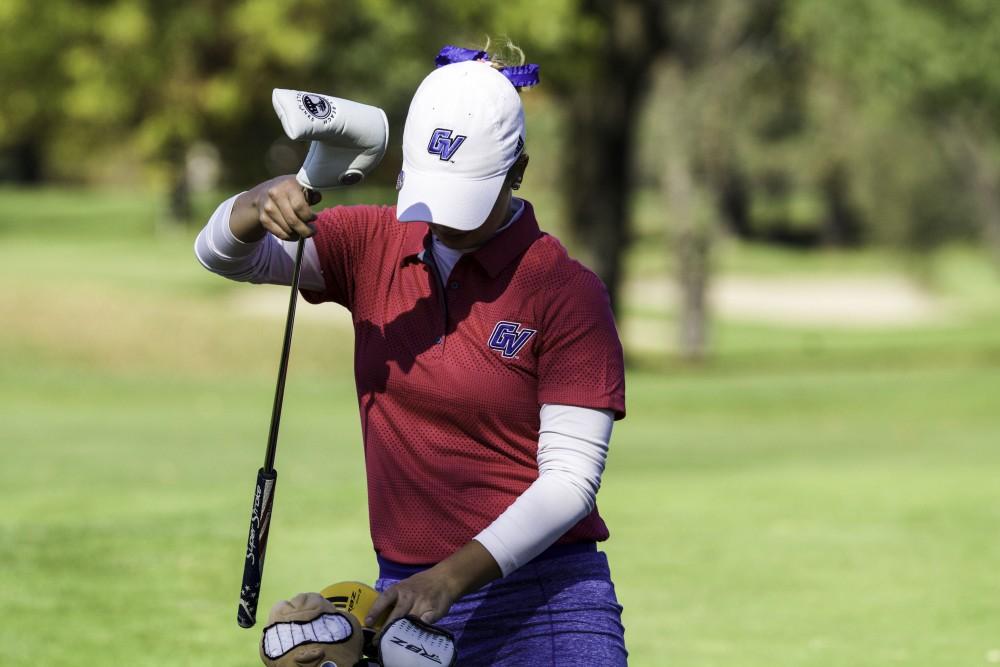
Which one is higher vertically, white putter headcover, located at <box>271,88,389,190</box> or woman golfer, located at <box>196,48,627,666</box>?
white putter headcover, located at <box>271,88,389,190</box>

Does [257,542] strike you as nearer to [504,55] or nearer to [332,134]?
[332,134]

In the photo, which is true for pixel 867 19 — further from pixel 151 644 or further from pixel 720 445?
pixel 151 644

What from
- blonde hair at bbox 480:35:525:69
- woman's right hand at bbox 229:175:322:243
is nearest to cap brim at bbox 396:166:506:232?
woman's right hand at bbox 229:175:322:243

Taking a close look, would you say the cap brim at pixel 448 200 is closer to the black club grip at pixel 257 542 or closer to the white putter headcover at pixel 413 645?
the black club grip at pixel 257 542

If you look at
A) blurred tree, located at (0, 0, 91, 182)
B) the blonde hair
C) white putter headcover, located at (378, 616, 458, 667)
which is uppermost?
blurred tree, located at (0, 0, 91, 182)

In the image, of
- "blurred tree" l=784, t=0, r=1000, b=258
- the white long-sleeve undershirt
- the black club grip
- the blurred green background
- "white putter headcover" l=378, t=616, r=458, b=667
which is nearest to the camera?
"white putter headcover" l=378, t=616, r=458, b=667

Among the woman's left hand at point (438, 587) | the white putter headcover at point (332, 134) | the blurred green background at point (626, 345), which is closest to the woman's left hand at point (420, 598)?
the woman's left hand at point (438, 587)

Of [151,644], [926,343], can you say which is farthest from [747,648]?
[926,343]

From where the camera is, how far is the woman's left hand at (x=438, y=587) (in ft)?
11.7

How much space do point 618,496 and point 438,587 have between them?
915cm

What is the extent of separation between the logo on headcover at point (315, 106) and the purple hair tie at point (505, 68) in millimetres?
334

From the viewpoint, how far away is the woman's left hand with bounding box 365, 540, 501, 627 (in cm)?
357

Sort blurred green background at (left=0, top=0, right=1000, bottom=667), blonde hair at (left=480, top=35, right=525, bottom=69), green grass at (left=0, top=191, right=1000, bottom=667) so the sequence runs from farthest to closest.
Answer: blurred green background at (left=0, top=0, right=1000, bottom=667) → green grass at (left=0, top=191, right=1000, bottom=667) → blonde hair at (left=480, top=35, right=525, bottom=69)

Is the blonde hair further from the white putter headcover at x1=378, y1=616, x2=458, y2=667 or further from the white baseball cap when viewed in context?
the white putter headcover at x1=378, y1=616, x2=458, y2=667
